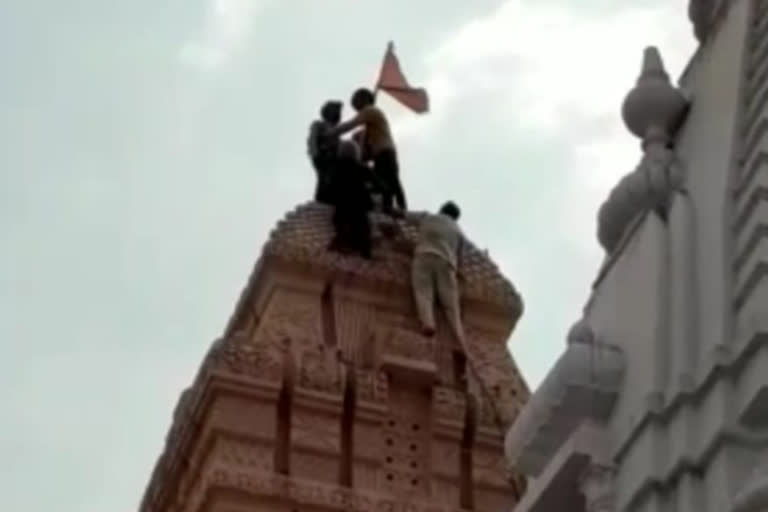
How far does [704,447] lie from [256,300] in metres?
16.2

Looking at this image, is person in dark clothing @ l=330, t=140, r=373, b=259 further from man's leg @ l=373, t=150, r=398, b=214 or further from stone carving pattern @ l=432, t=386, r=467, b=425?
stone carving pattern @ l=432, t=386, r=467, b=425

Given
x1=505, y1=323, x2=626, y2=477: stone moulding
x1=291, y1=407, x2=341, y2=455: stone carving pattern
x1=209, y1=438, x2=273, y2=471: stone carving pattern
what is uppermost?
x1=291, y1=407, x2=341, y2=455: stone carving pattern

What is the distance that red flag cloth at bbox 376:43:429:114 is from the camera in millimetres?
28906

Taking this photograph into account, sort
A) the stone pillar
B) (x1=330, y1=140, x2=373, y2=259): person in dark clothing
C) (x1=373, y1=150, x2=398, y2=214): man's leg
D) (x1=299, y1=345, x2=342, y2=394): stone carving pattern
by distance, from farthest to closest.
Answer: (x1=373, y1=150, x2=398, y2=214): man's leg, (x1=330, y1=140, x2=373, y2=259): person in dark clothing, (x1=299, y1=345, x2=342, y2=394): stone carving pattern, the stone pillar

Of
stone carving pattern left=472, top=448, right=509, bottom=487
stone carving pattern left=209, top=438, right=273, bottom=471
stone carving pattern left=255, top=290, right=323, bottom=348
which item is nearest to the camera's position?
stone carving pattern left=209, top=438, right=273, bottom=471

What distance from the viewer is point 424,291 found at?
25375mm

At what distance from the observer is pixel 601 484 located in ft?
33.8

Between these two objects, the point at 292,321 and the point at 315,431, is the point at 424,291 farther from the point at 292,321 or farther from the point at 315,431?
the point at 315,431

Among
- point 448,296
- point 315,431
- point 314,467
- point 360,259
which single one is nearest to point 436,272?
point 448,296

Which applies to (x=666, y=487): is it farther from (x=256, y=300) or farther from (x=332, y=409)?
(x=256, y=300)

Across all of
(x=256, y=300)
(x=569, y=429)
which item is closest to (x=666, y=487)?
(x=569, y=429)

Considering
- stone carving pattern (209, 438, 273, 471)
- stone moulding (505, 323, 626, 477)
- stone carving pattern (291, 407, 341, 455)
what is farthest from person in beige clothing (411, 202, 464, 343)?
stone moulding (505, 323, 626, 477)

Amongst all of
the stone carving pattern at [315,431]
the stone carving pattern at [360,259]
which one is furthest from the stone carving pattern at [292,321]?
the stone carving pattern at [315,431]

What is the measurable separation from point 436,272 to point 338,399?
2.26 meters
